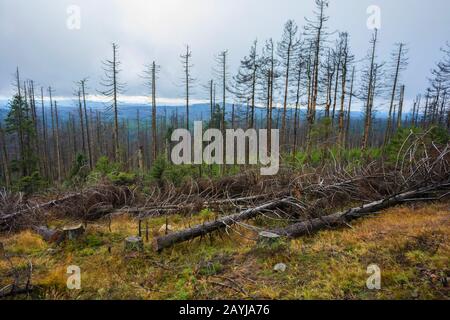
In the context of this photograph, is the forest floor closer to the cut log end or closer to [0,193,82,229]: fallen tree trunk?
Result: the cut log end

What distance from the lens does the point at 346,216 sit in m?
6.38

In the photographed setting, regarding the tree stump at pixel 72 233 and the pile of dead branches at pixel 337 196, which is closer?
the pile of dead branches at pixel 337 196

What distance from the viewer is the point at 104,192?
9.76 meters

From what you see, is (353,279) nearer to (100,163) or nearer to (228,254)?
(228,254)

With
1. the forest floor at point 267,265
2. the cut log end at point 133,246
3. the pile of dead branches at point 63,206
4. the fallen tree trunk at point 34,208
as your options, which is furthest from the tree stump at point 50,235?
the cut log end at point 133,246

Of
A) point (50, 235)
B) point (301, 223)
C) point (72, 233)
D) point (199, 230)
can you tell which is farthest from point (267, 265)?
point (50, 235)

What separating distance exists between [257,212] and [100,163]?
31.7ft

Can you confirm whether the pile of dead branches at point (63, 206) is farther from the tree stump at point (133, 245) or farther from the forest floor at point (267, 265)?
the tree stump at point (133, 245)

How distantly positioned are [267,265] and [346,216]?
9.50ft

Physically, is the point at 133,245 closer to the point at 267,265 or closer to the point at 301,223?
the point at 267,265

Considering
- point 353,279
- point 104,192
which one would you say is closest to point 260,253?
point 353,279

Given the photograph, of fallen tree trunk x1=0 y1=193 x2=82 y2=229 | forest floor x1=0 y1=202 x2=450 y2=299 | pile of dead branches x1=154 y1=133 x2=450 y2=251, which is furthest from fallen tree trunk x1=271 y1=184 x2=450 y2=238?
fallen tree trunk x1=0 y1=193 x2=82 y2=229

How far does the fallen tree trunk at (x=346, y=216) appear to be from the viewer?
5957 millimetres

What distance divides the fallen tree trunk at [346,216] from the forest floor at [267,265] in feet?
0.67
